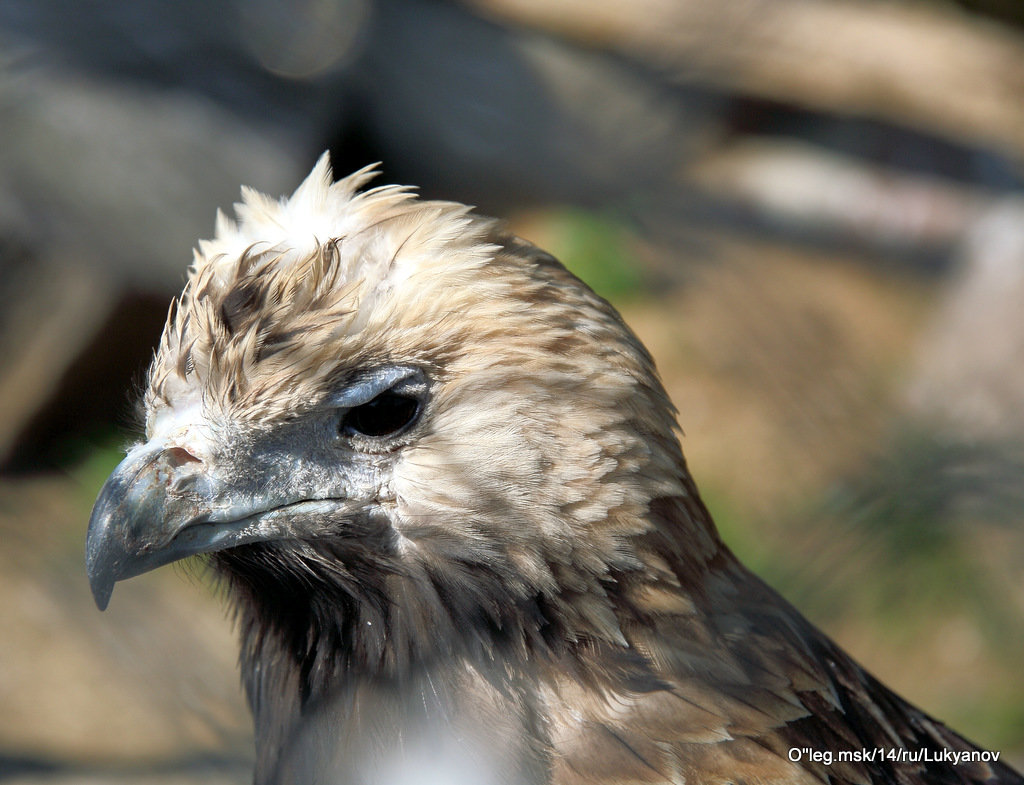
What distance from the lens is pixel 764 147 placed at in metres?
4.18

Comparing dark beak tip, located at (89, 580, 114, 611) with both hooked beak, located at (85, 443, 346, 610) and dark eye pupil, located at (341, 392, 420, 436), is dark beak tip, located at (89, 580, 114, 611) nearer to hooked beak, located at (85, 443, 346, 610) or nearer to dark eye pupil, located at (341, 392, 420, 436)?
hooked beak, located at (85, 443, 346, 610)

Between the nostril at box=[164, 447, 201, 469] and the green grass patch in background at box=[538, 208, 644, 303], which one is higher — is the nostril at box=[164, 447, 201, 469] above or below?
above

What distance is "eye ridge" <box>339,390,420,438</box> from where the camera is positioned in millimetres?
1354

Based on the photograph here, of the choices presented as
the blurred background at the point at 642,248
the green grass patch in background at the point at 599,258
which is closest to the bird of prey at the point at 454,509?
the blurred background at the point at 642,248

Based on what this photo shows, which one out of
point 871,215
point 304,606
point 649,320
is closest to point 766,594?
point 304,606

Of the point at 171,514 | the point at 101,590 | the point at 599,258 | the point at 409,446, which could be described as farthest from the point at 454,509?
the point at 599,258

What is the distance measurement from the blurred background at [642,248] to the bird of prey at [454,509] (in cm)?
24

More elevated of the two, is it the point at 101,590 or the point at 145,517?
the point at 145,517

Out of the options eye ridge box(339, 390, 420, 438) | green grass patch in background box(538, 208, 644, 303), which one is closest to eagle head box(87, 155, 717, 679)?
eye ridge box(339, 390, 420, 438)

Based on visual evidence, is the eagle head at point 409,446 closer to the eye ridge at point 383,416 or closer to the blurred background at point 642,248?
the eye ridge at point 383,416

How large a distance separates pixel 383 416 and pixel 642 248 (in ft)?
3.45

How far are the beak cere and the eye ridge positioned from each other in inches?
8.5

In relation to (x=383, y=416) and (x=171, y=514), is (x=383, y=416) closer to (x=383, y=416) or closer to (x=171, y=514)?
(x=383, y=416)

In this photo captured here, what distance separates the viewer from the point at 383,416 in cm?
136
